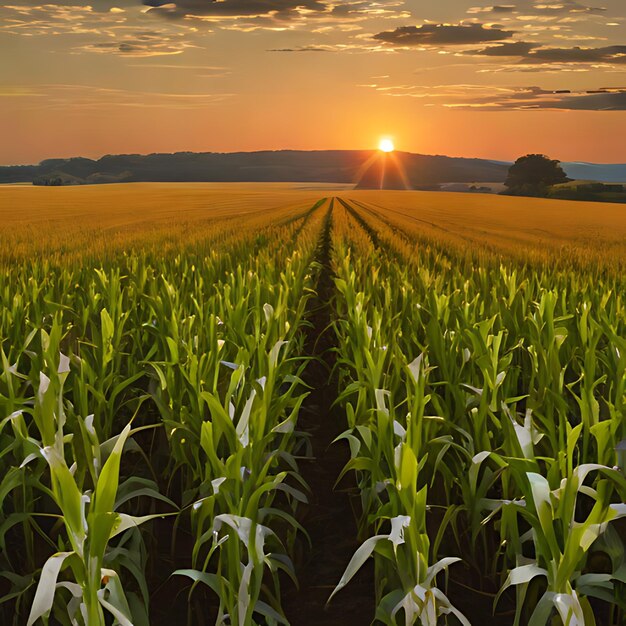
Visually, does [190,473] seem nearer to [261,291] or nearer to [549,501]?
[549,501]

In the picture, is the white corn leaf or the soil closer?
the white corn leaf

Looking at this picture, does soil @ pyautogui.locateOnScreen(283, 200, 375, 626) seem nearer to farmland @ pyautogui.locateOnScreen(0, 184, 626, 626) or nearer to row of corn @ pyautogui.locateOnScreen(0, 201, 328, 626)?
Answer: farmland @ pyautogui.locateOnScreen(0, 184, 626, 626)

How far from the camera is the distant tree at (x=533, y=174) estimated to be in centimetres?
8056

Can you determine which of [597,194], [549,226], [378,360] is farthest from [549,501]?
[597,194]

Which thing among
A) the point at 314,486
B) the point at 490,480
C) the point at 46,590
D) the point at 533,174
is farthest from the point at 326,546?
the point at 533,174

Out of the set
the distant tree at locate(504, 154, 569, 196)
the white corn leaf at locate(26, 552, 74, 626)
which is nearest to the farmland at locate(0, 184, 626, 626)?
the white corn leaf at locate(26, 552, 74, 626)

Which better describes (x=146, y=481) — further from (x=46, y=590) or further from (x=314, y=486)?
(x=314, y=486)

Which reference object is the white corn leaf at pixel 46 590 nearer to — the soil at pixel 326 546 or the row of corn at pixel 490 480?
the row of corn at pixel 490 480

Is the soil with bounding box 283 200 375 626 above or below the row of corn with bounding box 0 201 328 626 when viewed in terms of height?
below

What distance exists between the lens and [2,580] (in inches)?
116

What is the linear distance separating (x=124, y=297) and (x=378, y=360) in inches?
127

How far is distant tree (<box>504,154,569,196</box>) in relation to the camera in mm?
80562

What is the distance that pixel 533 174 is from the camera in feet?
268

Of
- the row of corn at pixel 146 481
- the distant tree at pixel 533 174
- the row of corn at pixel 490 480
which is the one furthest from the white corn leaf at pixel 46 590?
the distant tree at pixel 533 174
